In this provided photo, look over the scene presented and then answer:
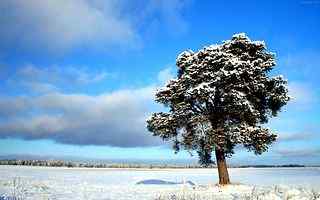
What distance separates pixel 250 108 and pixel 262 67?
4.15 meters

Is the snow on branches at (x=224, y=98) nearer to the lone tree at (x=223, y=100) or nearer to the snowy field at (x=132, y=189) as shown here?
the lone tree at (x=223, y=100)

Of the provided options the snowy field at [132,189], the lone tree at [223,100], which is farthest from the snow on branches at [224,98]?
the snowy field at [132,189]

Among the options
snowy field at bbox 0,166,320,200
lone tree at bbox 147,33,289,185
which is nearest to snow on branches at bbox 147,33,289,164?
lone tree at bbox 147,33,289,185

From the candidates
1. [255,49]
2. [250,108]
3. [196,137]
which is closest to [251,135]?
[250,108]

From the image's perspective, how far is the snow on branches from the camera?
34.3 metres

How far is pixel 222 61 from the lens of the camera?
35281 mm

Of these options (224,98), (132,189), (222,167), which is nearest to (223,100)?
(224,98)

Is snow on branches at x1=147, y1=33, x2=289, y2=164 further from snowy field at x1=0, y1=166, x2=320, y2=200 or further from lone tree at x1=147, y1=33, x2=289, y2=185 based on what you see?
snowy field at x1=0, y1=166, x2=320, y2=200

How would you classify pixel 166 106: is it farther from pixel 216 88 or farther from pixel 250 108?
pixel 250 108

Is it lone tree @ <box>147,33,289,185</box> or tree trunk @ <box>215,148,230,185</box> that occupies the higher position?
lone tree @ <box>147,33,289,185</box>

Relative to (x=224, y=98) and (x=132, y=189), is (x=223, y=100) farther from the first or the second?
(x=132, y=189)

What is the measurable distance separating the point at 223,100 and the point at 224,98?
23 centimetres

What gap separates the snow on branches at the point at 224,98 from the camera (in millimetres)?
34344

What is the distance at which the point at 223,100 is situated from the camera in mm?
34781
